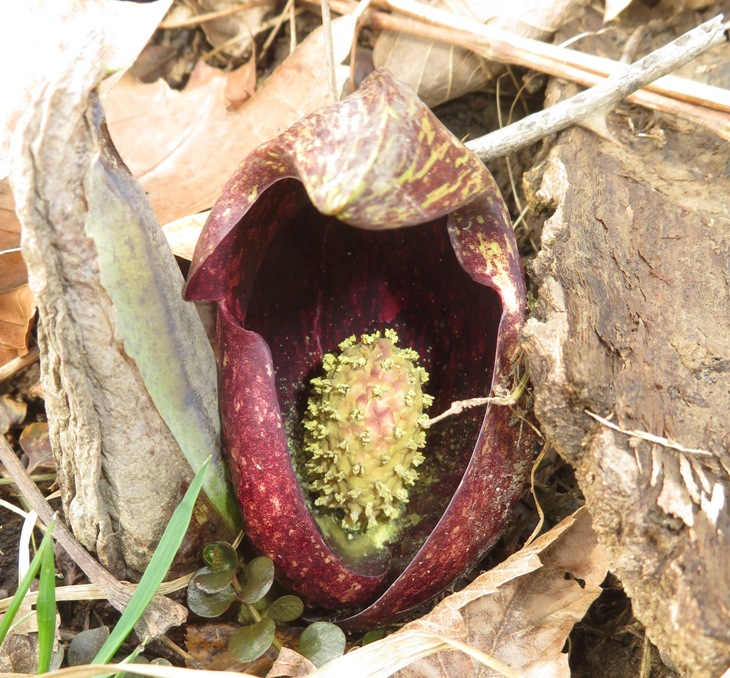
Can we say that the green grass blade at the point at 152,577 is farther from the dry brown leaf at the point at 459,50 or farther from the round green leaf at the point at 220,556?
the dry brown leaf at the point at 459,50

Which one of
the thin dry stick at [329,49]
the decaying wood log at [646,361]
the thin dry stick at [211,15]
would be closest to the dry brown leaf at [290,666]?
the decaying wood log at [646,361]

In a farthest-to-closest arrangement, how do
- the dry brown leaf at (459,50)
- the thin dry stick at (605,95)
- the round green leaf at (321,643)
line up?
the dry brown leaf at (459,50), the thin dry stick at (605,95), the round green leaf at (321,643)

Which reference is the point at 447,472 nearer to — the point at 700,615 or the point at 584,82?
the point at 700,615

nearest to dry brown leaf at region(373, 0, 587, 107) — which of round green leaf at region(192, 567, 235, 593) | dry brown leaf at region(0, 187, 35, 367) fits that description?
dry brown leaf at region(0, 187, 35, 367)

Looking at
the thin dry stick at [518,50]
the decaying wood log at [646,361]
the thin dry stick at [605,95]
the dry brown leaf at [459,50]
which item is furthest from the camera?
the dry brown leaf at [459,50]

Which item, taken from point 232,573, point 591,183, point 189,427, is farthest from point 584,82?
point 232,573

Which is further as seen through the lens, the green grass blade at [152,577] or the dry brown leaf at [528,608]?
the dry brown leaf at [528,608]

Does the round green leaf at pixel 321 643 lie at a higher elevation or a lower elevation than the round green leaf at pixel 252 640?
lower

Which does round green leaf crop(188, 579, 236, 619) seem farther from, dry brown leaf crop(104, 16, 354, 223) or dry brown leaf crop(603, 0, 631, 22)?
dry brown leaf crop(603, 0, 631, 22)
